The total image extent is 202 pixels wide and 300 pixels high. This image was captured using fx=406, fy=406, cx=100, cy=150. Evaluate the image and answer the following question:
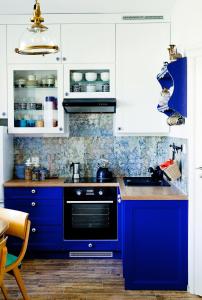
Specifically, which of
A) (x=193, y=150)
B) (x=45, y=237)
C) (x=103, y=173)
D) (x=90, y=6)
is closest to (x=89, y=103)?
(x=103, y=173)

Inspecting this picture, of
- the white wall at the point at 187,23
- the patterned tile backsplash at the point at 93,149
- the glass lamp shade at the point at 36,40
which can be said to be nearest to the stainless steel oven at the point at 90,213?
the patterned tile backsplash at the point at 93,149

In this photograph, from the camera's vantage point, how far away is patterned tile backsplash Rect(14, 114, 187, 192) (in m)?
4.77

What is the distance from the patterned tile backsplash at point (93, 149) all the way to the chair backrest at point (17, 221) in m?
1.79

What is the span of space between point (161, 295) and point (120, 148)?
73.2 inches

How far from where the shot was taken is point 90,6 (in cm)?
414

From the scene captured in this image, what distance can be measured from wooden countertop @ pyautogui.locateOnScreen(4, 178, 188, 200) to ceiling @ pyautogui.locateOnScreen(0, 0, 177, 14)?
1.81 m

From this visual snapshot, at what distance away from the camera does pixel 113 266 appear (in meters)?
4.14

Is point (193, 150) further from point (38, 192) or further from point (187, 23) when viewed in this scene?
point (38, 192)

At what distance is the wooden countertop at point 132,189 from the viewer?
136 inches

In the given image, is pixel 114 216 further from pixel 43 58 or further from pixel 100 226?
pixel 43 58

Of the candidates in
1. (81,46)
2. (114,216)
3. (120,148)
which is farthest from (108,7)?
(114,216)

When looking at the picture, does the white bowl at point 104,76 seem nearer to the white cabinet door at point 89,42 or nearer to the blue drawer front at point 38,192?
the white cabinet door at point 89,42

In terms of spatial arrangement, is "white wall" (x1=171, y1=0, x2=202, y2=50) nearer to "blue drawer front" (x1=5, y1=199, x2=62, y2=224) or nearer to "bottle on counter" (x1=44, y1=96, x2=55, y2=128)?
"bottle on counter" (x1=44, y1=96, x2=55, y2=128)

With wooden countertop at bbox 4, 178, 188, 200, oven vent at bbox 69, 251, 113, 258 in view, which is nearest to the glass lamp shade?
wooden countertop at bbox 4, 178, 188, 200
